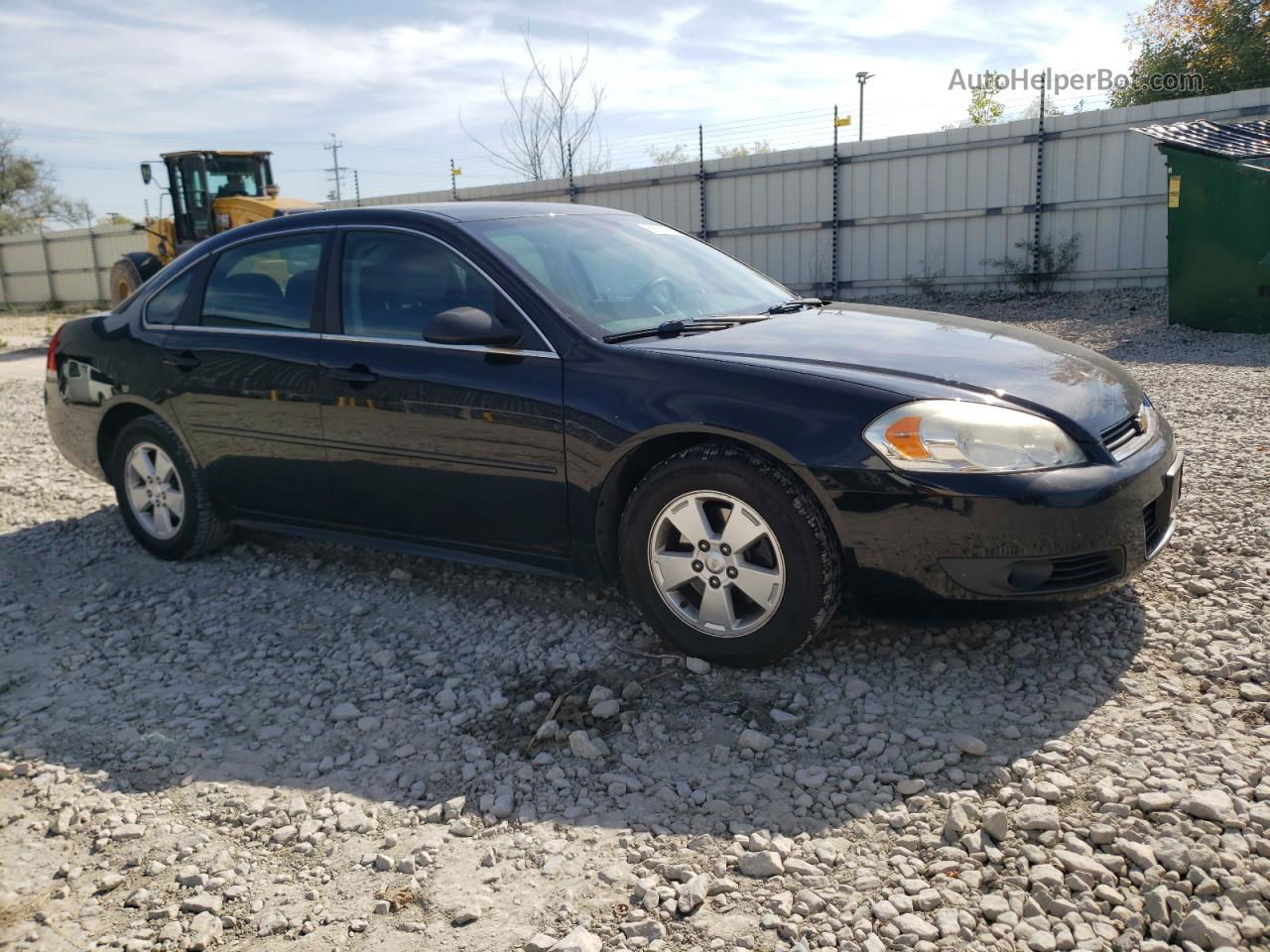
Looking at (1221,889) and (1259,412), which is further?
(1259,412)

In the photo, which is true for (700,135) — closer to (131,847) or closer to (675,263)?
(675,263)

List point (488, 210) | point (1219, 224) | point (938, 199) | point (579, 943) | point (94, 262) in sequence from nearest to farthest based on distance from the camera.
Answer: point (579, 943) < point (488, 210) < point (1219, 224) < point (938, 199) < point (94, 262)

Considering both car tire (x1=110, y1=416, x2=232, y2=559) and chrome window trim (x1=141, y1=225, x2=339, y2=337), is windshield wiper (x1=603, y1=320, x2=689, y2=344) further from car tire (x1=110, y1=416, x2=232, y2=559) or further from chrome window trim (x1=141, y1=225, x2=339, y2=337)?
car tire (x1=110, y1=416, x2=232, y2=559)

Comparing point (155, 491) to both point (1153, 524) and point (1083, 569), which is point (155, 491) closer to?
point (1083, 569)

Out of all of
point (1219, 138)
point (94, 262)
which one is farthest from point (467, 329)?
point (94, 262)

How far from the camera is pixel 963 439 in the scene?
10.1 feet

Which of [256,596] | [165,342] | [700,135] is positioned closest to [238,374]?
[165,342]

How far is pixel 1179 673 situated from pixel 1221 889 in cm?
113

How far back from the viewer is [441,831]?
2771 millimetres

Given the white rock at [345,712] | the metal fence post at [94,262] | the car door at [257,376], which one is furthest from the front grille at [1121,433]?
the metal fence post at [94,262]

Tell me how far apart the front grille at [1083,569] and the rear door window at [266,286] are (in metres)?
3.07

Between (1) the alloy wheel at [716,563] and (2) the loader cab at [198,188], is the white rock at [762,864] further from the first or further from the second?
(2) the loader cab at [198,188]

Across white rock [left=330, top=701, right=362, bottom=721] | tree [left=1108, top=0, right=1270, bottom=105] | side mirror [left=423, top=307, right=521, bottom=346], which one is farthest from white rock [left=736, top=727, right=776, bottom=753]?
tree [left=1108, top=0, right=1270, bottom=105]

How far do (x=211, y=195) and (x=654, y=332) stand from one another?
15.7 meters
